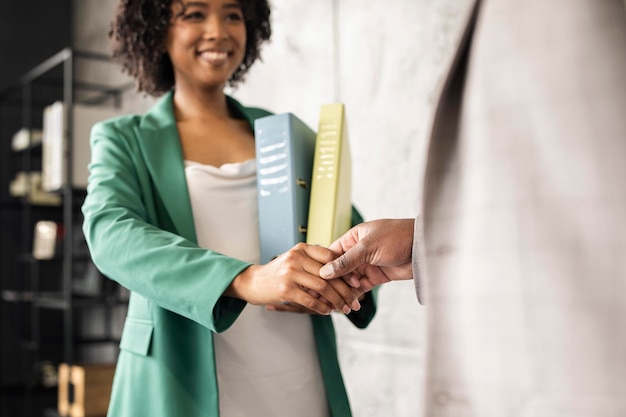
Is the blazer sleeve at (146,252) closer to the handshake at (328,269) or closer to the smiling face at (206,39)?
the handshake at (328,269)

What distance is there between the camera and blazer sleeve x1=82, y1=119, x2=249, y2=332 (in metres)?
0.97

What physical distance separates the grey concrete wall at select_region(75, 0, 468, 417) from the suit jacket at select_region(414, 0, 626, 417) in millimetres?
1561

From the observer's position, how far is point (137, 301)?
122 cm

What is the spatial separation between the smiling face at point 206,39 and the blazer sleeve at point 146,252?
246 mm

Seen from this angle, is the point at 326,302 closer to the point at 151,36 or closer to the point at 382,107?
the point at 151,36

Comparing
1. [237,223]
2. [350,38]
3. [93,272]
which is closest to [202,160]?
[237,223]

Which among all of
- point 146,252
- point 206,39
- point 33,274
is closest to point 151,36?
point 206,39

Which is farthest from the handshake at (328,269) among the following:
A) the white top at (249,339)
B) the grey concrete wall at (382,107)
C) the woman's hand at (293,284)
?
the grey concrete wall at (382,107)

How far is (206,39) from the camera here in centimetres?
131

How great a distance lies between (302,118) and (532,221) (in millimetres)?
2287

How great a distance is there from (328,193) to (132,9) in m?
0.61

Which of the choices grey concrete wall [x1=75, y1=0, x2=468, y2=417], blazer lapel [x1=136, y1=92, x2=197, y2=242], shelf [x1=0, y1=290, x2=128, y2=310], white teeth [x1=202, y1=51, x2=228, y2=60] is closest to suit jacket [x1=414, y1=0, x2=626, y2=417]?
blazer lapel [x1=136, y1=92, x2=197, y2=242]

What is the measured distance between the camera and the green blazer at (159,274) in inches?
38.9

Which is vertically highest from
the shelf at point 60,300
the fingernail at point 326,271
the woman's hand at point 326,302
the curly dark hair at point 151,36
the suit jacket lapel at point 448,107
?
the curly dark hair at point 151,36
